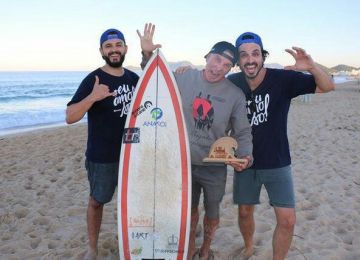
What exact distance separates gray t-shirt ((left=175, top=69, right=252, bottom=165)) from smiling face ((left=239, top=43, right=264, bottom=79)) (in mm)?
194

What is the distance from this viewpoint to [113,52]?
3365 mm

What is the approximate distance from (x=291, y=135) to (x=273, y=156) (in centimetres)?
733

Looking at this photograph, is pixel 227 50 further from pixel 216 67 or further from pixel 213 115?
pixel 213 115

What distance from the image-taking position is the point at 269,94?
3145mm

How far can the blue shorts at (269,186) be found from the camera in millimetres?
3154

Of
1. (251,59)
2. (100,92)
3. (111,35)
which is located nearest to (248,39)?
(251,59)

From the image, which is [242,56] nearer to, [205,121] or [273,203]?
[205,121]

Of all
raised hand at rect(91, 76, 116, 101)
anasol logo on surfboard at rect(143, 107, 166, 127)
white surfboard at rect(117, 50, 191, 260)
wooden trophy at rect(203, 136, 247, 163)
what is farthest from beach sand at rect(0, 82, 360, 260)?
raised hand at rect(91, 76, 116, 101)

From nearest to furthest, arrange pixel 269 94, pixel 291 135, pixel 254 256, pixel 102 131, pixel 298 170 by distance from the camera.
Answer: pixel 269 94
pixel 102 131
pixel 254 256
pixel 298 170
pixel 291 135

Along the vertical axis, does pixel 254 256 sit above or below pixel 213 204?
below

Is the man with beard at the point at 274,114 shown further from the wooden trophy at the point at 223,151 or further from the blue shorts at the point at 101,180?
the blue shorts at the point at 101,180

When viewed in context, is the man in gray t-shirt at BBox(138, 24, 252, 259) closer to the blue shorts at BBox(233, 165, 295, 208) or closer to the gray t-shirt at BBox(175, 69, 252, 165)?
the gray t-shirt at BBox(175, 69, 252, 165)

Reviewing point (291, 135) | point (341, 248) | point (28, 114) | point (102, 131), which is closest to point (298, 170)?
point (341, 248)

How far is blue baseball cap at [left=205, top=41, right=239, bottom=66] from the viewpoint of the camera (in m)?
3.15
